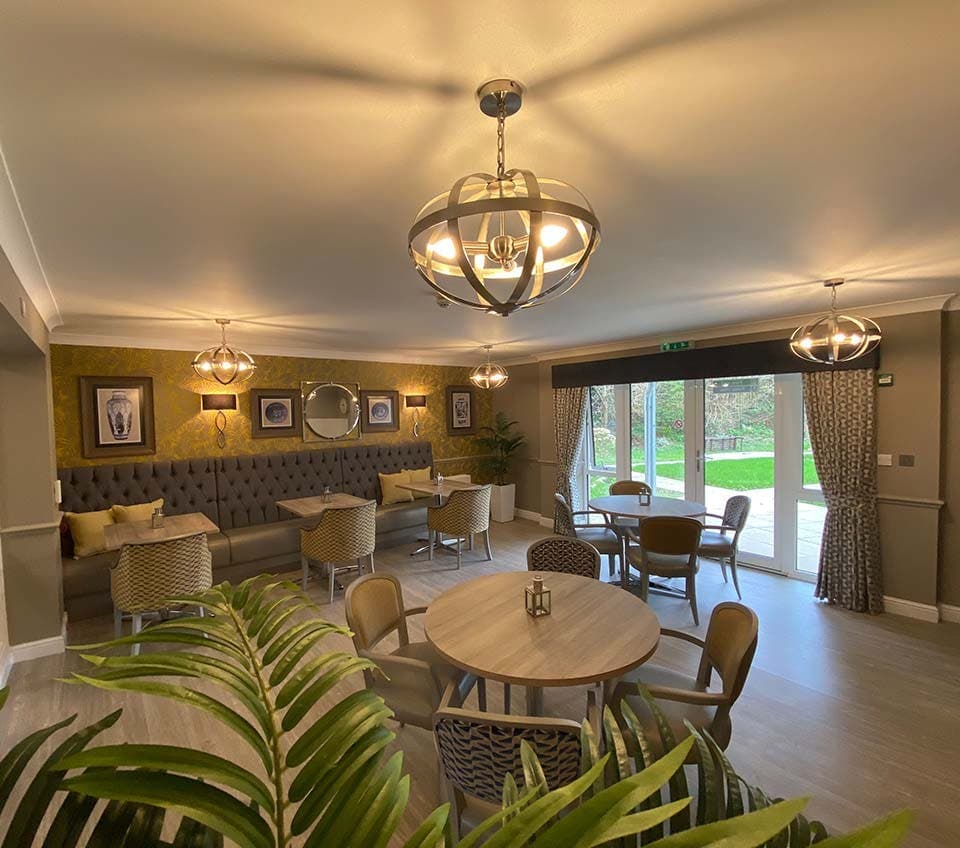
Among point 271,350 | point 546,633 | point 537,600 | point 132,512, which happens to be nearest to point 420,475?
point 271,350

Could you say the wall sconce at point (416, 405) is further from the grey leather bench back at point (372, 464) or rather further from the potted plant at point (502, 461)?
the potted plant at point (502, 461)

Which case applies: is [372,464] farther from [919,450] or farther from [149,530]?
[919,450]

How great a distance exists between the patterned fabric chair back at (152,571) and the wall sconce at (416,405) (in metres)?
3.69

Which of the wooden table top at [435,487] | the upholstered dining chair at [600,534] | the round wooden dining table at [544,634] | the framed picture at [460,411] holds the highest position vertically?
the framed picture at [460,411]

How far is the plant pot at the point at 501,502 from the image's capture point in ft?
23.8

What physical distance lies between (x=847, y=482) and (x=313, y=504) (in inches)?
192

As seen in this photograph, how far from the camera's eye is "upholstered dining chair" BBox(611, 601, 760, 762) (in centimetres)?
181

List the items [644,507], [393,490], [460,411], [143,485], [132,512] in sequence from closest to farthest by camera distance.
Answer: [132,512] → [644,507] → [143,485] → [393,490] → [460,411]

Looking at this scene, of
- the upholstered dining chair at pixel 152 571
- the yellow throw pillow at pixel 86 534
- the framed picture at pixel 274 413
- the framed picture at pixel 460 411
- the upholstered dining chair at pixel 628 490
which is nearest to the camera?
the upholstered dining chair at pixel 152 571

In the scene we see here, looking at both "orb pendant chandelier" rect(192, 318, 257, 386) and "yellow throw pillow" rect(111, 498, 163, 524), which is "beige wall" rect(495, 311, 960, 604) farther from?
"yellow throw pillow" rect(111, 498, 163, 524)

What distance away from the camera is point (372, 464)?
6250 millimetres

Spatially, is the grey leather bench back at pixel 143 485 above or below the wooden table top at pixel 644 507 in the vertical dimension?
above

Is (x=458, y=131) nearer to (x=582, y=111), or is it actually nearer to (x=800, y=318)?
(x=582, y=111)

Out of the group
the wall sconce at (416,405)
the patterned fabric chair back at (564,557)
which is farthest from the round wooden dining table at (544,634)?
the wall sconce at (416,405)
